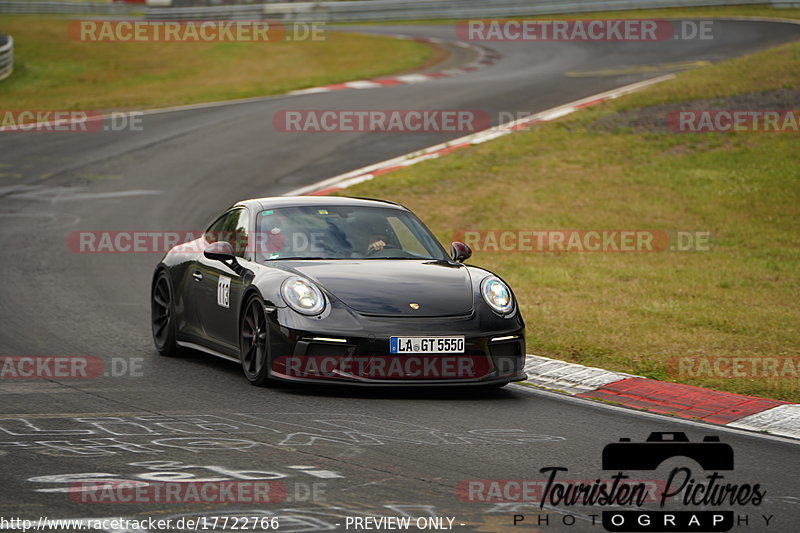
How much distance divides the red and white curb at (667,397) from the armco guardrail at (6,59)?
27.7m

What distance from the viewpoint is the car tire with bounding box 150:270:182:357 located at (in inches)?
406

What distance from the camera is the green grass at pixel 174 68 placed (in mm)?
30797

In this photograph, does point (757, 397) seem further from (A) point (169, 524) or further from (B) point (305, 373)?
(A) point (169, 524)

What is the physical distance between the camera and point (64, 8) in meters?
60.9

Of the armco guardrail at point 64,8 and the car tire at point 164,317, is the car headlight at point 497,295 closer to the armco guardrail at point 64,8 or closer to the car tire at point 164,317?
the car tire at point 164,317

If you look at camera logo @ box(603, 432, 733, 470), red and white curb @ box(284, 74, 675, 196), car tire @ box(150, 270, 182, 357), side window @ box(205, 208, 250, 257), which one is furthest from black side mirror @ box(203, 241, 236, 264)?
red and white curb @ box(284, 74, 675, 196)

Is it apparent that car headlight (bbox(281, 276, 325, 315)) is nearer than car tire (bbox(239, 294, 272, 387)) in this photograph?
Yes

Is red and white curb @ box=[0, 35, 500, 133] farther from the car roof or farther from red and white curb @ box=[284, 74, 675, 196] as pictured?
the car roof

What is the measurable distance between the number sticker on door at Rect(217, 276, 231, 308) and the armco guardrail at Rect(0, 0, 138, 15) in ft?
172

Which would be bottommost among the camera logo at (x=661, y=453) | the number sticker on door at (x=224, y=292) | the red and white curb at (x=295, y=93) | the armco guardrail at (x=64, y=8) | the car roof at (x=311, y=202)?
the camera logo at (x=661, y=453)

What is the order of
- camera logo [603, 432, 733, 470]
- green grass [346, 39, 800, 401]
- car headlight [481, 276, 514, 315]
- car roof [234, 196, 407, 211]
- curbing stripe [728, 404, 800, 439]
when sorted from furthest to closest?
green grass [346, 39, 800, 401] < car roof [234, 196, 407, 211] < car headlight [481, 276, 514, 315] < curbing stripe [728, 404, 800, 439] < camera logo [603, 432, 733, 470]

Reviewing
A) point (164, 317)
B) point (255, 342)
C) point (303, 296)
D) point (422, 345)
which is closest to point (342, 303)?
point (303, 296)

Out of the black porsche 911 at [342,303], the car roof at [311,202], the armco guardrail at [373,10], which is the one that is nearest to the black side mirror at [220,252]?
the black porsche 911 at [342,303]

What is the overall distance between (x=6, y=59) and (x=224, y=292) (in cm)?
2771
